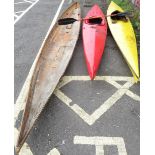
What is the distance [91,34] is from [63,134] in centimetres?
314

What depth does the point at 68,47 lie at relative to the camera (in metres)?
6.55

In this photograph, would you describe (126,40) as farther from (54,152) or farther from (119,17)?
(54,152)

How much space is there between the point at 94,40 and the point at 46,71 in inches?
62.4

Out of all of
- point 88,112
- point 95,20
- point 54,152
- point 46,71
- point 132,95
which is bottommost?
point 54,152

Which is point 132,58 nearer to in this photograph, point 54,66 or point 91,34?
point 91,34

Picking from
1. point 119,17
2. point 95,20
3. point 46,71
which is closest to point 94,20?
point 95,20

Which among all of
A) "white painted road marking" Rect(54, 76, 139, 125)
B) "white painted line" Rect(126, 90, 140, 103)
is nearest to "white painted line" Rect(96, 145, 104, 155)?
"white painted road marking" Rect(54, 76, 139, 125)

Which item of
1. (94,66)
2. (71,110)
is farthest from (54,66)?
(71,110)

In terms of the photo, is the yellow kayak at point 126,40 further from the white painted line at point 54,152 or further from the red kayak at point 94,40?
the white painted line at point 54,152

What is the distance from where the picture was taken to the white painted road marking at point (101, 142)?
4.10 metres

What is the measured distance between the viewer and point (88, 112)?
4.85 m

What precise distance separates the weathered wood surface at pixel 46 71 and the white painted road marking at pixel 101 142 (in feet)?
2.89

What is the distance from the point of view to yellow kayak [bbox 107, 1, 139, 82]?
5.66m

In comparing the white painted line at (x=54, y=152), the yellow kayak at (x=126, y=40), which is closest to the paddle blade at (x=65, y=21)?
the yellow kayak at (x=126, y=40)
